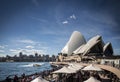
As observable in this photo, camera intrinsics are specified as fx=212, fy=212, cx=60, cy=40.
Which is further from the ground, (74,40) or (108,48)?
(74,40)

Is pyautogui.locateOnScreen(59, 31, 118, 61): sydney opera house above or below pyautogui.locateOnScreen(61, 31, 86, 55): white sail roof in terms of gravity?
below

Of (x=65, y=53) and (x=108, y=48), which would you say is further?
(x=65, y=53)

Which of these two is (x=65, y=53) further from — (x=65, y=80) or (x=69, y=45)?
(x=65, y=80)

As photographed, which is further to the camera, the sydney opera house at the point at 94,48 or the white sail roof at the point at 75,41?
the white sail roof at the point at 75,41

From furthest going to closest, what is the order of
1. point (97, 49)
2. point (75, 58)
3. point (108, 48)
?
point (75, 58), point (108, 48), point (97, 49)

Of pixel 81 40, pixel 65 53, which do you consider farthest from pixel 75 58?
A: pixel 65 53

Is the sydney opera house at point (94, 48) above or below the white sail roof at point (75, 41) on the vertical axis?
below

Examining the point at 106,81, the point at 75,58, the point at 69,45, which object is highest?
the point at 69,45

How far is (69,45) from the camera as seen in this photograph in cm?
8994

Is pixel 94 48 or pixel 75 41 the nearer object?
pixel 94 48

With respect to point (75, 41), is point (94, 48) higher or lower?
lower

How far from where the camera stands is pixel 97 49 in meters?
61.8

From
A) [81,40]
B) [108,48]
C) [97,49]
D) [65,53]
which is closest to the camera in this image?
[97,49]

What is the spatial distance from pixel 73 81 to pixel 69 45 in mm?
73711
